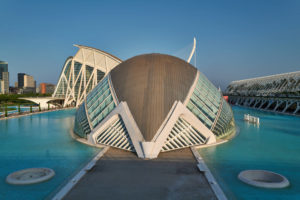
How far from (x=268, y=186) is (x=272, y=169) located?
265 centimetres

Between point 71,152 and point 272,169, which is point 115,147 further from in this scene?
point 272,169

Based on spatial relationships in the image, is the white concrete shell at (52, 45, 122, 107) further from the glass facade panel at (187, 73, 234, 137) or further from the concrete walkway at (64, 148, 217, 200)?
the concrete walkway at (64, 148, 217, 200)

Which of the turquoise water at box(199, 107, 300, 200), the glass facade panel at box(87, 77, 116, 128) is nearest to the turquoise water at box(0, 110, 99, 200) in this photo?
the glass facade panel at box(87, 77, 116, 128)

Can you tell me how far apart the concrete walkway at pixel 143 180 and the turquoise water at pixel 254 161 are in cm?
110

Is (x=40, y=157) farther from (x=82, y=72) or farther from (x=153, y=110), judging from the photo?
(x=82, y=72)

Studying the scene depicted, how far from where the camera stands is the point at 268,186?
867 cm

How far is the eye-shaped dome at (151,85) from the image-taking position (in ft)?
45.6

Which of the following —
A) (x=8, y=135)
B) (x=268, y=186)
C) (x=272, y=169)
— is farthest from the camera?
(x=8, y=135)

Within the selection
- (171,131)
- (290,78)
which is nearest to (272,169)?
(171,131)

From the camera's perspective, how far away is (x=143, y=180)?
358 inches

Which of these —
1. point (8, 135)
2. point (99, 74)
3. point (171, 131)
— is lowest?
point (8, 135)

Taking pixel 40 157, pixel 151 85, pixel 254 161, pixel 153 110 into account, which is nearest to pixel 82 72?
pixel 151 85

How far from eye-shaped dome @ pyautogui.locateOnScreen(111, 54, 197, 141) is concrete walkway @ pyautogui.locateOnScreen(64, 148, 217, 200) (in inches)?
87.6

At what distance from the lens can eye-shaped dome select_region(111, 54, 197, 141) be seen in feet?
45.6
